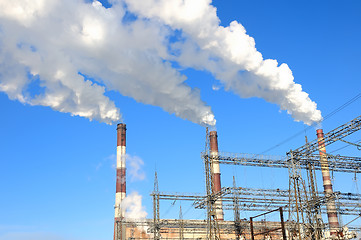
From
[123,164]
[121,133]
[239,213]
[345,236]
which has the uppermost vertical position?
[121,133]

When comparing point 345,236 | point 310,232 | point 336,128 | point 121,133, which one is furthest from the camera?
point 121,133

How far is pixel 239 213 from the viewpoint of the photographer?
4875 cm

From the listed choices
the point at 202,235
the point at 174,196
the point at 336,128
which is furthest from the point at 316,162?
the point at 202,235

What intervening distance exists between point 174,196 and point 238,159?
9151 mm

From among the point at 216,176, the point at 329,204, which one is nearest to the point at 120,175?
the point at 216,176

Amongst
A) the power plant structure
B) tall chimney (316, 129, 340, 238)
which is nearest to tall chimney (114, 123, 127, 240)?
the power plant structure

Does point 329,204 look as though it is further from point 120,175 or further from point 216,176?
point 120,175

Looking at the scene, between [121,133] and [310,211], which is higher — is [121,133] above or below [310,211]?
above

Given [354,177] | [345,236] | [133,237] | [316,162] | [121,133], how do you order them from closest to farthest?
[345,236] < [316,162] < [354,177] < [133,237] < [121,133]

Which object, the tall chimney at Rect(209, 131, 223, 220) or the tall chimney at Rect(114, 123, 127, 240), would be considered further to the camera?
the tall chimney at Rect(114, 123, 127, 240)

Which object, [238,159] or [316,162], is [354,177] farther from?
[238,159]

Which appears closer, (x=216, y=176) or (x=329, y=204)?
(x=329, y=204)

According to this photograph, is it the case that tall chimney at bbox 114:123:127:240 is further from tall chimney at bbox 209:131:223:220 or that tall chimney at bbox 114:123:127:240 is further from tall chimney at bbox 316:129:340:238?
tall chimney at bbox 316:129:340:238

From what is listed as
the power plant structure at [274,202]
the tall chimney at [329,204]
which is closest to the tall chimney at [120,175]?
the power plant structure at [274,202]
